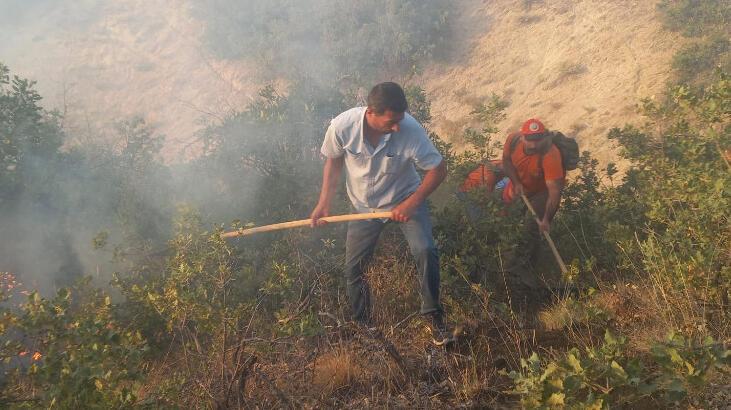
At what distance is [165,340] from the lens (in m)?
3.67

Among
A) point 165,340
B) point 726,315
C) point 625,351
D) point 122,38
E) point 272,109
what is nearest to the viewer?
point 625,351

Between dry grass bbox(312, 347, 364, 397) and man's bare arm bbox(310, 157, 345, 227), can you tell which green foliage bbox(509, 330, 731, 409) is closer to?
dry grass bbox(312, 347, 364, 397)

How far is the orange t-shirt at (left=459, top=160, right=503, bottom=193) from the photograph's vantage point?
4859mm

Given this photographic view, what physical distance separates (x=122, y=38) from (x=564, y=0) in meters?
12.8

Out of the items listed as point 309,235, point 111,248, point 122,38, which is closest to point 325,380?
point 309,235

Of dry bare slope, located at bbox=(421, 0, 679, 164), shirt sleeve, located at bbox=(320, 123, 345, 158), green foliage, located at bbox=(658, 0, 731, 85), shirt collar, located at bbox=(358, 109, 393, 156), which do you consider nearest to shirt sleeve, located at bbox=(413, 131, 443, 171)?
shirt collar, located at bbox=(358, 109, 393, 156)

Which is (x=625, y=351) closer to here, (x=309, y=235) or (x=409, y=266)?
(x=409, y=266)

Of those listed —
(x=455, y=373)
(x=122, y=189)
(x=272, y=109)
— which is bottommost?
(x=455, y=373)

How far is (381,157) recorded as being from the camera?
10.3 feet

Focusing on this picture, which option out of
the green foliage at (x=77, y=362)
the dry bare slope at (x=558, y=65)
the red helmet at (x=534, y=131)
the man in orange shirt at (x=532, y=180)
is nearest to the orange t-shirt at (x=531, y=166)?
the man in orange shirt at (x=532, y=180)

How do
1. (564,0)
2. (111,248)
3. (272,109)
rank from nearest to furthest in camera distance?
(111,248)
(272,109)
(564,0)

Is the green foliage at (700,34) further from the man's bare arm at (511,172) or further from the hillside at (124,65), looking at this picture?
the hillside at (124,65)

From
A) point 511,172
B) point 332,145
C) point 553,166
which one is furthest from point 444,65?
point 332,145

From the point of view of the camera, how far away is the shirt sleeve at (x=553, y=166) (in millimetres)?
4285
